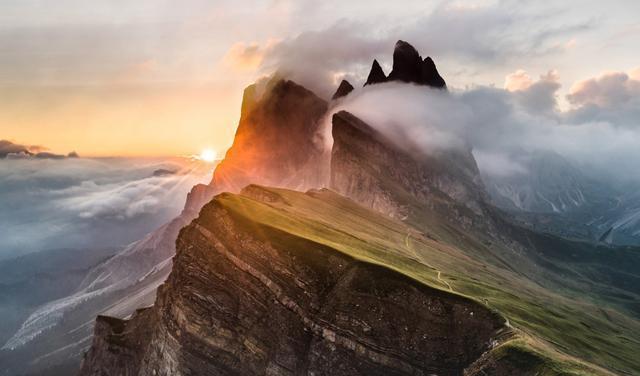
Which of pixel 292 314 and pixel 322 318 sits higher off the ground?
pixel 322 318

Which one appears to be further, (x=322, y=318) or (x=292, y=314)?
(x=292, y=314)

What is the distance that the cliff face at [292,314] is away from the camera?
330 feet

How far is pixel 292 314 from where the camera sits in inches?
4272

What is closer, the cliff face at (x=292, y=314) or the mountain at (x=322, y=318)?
the mountain at (x=322, y=318)

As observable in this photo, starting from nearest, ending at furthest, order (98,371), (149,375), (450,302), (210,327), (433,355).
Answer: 1. (433,355)
2. (450,302)
3. (210,327)
4. (149,375)
5. (98,371)

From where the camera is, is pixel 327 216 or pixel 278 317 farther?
pixel 327 216

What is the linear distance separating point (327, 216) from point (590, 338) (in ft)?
294

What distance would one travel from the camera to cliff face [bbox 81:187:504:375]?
10069 cm

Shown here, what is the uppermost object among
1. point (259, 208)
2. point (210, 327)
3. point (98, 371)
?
point (259, 208)

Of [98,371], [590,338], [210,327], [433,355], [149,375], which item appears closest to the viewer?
[433,355]

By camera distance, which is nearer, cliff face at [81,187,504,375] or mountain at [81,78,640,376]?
mountain at [81,78,640,376]

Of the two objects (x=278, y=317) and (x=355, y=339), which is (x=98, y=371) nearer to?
(x=278, y=317)

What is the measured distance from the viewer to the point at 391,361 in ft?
325

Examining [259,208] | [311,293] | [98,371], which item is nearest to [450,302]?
[311,293]
